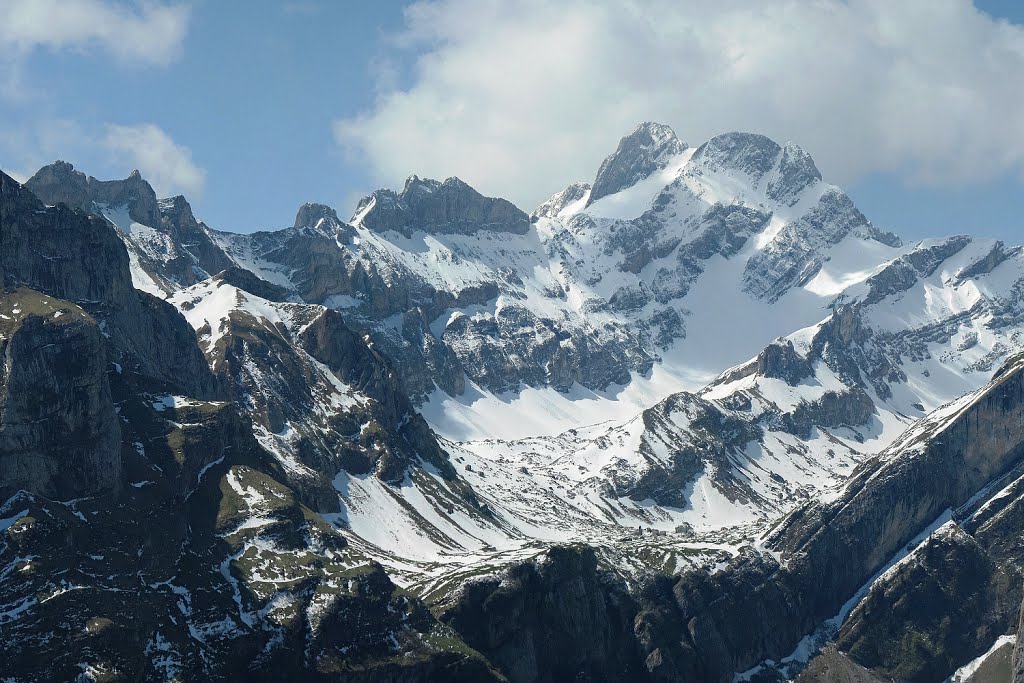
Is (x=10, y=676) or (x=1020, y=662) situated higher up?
(x=10, y=676)

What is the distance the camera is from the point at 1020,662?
178m

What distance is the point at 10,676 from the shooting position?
7790 inches

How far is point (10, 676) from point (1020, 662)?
487 ft

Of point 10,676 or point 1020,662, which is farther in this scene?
point 10,676
